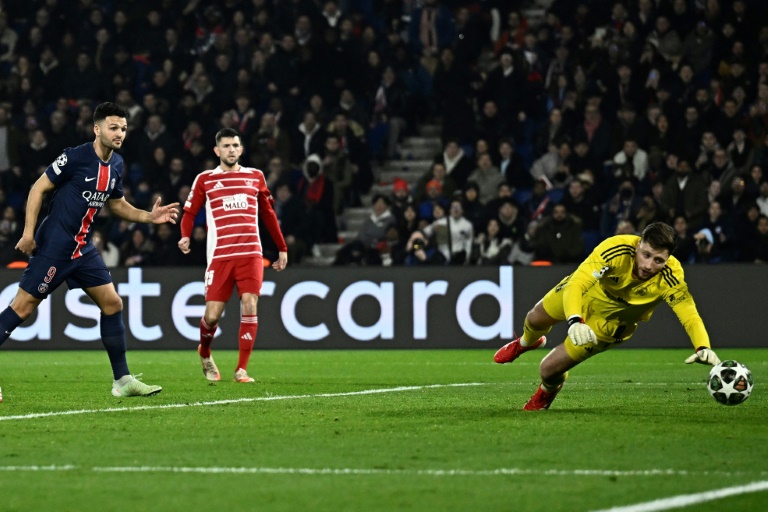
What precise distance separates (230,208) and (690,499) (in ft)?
23.3

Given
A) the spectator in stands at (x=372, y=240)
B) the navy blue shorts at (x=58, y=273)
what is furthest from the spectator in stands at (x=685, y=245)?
the navy blue shorts at (x=58, y=273)

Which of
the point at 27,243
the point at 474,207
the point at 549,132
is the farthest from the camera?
the point at 549,132

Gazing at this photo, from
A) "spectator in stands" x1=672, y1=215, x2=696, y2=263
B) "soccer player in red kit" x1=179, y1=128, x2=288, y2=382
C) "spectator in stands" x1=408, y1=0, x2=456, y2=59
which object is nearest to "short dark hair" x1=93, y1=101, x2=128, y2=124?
"soccer player in red kit" x1=179, y1=128, x2=288, y2=382

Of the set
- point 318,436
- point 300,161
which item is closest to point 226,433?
point 318,436

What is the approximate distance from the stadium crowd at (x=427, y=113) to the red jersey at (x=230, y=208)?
6849 mm

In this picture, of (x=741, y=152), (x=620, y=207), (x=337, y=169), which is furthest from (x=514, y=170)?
(x=741, y=152)

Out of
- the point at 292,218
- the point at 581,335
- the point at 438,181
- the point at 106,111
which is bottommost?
the point at 292,218

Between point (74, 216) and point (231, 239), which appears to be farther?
point (231, 239)

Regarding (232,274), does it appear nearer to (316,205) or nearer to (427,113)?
(316,205)

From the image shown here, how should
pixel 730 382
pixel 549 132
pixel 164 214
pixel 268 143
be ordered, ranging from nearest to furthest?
1. pixel 730 382
2. pixel 164 214
3. pixel 549 132
4. pixel 268 143

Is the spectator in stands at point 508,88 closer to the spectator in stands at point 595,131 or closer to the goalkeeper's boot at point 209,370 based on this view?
the spectator in stands at point 595,131

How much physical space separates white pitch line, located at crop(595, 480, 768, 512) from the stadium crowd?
12329 mm

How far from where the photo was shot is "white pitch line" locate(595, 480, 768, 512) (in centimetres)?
482

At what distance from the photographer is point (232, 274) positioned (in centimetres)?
1165
